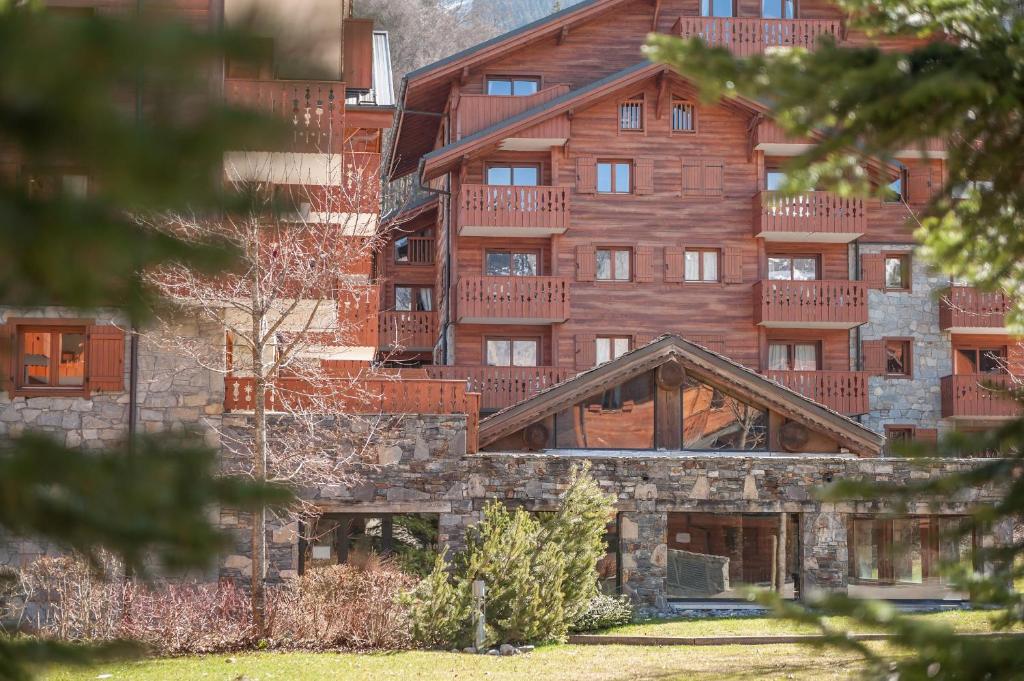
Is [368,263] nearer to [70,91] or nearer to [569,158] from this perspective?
[569,158]

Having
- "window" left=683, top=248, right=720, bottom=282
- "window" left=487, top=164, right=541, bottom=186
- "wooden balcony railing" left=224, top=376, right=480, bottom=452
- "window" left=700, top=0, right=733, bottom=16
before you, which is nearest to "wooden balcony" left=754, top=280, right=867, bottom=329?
"window" left=683, top=248, right=720, bottom=282

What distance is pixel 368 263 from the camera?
71.6ft

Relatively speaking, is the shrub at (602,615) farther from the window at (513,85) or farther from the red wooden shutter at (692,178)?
the window at (513,85)

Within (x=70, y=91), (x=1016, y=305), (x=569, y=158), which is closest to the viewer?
(x=70, y=91)

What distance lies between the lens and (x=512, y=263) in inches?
1255

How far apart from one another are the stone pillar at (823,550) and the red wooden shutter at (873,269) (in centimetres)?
1237

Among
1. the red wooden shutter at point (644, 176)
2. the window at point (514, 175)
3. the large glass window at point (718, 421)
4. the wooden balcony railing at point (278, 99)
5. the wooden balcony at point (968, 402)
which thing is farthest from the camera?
the wooden balcony at point (968, 402)

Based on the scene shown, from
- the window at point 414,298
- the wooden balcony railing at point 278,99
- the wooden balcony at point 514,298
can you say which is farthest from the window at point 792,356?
the wooden balcony railing at point 278,99

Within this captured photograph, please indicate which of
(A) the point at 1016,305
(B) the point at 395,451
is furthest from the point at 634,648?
(A) the point at 1016,305

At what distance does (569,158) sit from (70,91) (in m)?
30.0

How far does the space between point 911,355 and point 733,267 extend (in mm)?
6344

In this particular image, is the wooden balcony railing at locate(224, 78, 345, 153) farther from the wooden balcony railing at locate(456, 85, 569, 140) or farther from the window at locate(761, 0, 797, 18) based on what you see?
the window at locate(761, 0, 797, 18)

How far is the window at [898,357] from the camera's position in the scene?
34.3m

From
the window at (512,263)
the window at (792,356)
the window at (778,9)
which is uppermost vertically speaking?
the window at (778,9)
